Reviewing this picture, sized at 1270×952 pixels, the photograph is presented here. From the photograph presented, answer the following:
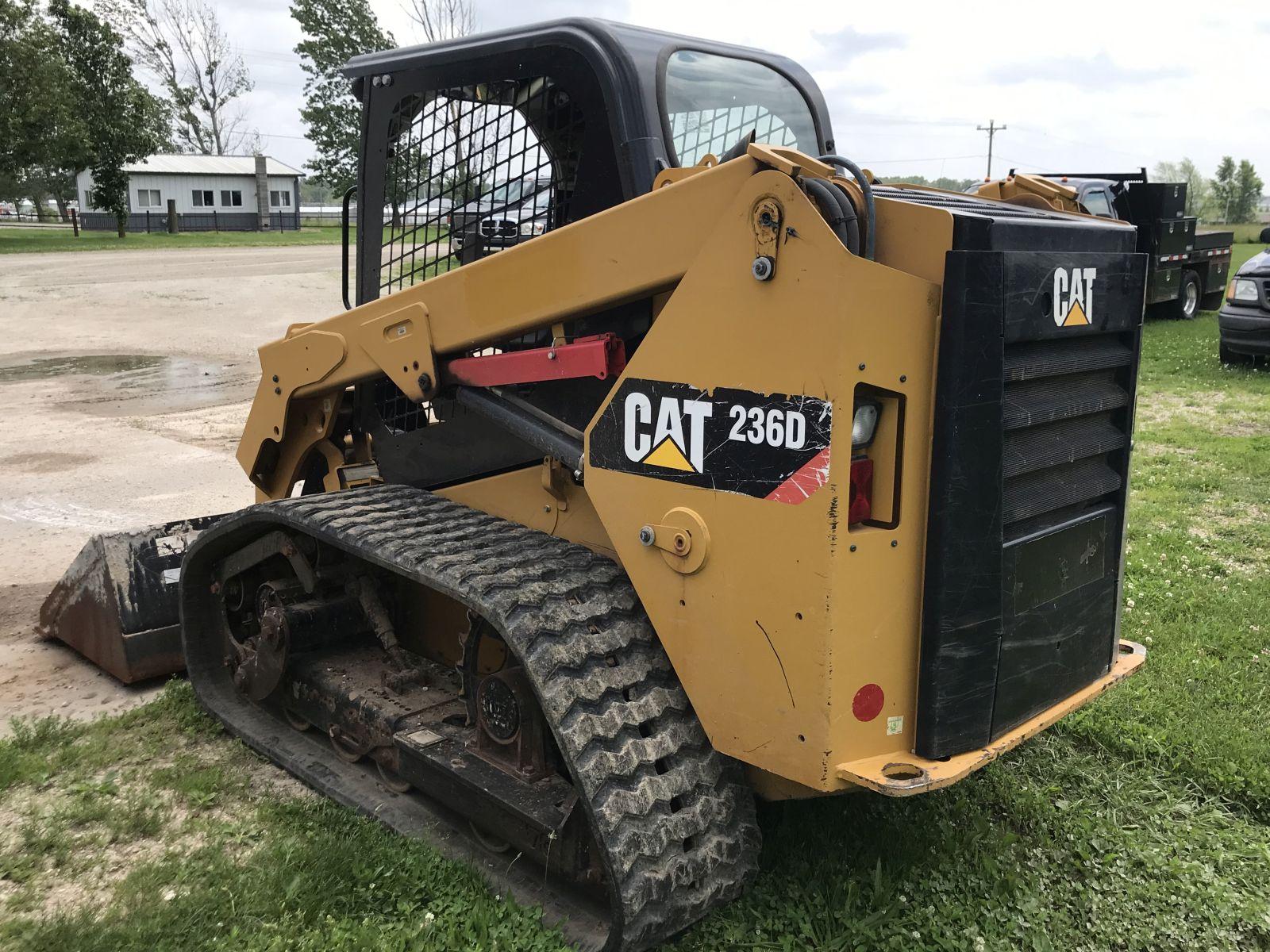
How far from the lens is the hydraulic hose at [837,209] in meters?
2.48

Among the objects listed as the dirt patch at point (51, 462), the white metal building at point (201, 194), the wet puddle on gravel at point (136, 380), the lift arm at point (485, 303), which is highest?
the white metal building at point (201, 194)

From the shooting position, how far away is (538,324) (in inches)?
125

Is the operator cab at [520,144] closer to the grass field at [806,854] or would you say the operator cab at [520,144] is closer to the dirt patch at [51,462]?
the grass field at [806,854]

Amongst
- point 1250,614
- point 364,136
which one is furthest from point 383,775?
point 1250,614

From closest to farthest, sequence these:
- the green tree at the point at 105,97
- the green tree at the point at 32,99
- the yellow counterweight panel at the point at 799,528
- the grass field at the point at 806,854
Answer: the yellow counterweight panel at the point at 799,528 < the grass field at the point at 806,854 < the green tree at the point at 32,99 < the green tree at the point at 105,97

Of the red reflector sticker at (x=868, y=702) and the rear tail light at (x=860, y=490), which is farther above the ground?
the rear tail light at (x=860, y=490)

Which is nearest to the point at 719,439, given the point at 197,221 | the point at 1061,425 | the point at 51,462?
the point at 1061,425

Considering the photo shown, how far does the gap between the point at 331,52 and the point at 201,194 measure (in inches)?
646

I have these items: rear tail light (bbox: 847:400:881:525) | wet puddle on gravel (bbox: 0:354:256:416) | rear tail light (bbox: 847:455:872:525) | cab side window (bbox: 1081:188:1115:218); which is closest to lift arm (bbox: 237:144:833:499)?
rear tail light (bbox: 847:400:881:525)

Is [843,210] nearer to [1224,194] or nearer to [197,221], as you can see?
[197,221]

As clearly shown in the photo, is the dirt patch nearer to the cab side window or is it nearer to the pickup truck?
the pickup truck

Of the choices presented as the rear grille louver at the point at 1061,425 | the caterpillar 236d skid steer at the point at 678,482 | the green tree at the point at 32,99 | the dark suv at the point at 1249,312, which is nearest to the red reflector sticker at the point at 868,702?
→ the caterpillar 236d skid steer at the point at 678,482

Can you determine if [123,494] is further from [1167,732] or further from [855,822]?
[1167,732]

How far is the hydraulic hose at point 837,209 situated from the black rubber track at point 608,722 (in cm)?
112
